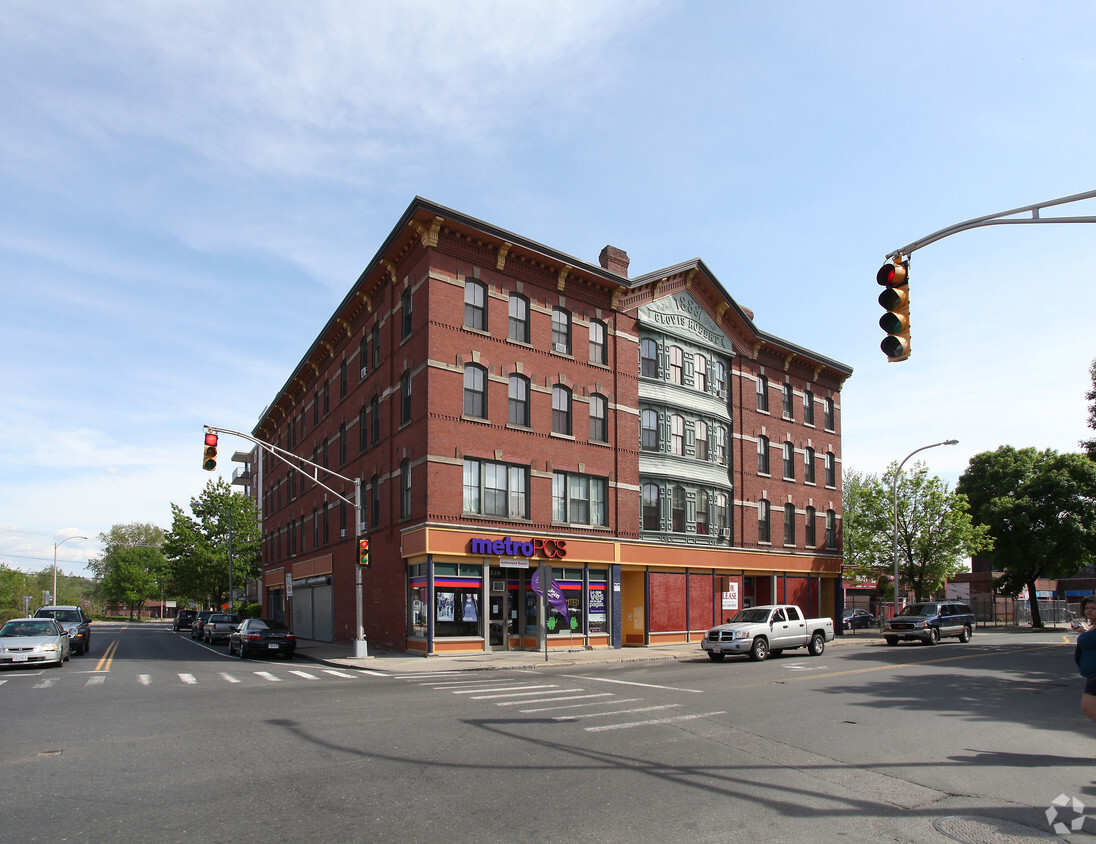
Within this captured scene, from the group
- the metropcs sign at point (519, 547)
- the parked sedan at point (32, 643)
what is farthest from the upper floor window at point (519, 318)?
the parked sedan at point (32, 643)

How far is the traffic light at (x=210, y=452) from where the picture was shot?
2231cm

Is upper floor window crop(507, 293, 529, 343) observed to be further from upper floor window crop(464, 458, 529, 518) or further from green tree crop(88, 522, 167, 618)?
green tree crop(88, 522, 167, 618)

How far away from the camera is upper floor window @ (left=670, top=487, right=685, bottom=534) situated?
34688 mm

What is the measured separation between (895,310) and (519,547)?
66.1 feet

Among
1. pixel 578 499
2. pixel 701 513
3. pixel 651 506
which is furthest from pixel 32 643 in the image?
pixel 701 513

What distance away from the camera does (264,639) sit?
29.7 m

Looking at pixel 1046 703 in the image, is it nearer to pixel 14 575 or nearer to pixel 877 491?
pixel 877 491

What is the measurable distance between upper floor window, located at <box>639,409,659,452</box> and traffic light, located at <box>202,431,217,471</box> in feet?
57.1

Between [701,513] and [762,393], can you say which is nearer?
[701,513]

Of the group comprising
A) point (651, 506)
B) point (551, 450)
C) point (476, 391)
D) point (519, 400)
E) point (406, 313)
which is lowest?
point (651, 506)

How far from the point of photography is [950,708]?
14438 mm

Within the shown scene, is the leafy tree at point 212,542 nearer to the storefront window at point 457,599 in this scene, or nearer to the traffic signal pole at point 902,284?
the storefront window at point 457,599

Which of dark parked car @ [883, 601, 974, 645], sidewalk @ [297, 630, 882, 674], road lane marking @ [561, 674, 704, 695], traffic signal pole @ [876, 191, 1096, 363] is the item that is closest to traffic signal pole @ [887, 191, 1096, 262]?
traffic signal pole @ [876, 191, 1096, 363]

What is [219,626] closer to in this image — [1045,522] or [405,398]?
[405,398]
